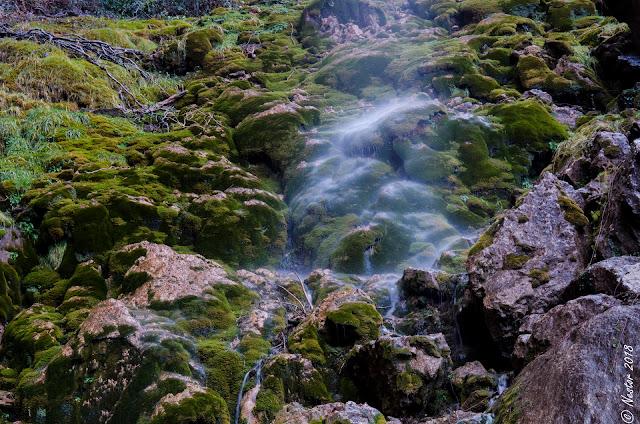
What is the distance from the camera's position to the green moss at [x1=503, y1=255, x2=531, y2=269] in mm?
6219

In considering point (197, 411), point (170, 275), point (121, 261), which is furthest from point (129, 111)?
point (197, 411)

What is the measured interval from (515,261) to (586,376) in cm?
340

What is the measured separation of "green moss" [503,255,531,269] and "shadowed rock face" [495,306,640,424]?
2825 mm

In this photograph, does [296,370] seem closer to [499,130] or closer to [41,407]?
[41,407]

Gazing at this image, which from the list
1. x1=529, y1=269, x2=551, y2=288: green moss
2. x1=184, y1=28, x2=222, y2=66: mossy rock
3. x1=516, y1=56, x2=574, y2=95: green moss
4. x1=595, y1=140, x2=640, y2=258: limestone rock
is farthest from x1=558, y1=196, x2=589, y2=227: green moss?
x1=184, y1=28, x2=222, y2=66: mossy rock

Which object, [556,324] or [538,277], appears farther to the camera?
[538,277]

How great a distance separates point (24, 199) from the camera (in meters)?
7.69

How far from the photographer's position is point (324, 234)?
9406 mm

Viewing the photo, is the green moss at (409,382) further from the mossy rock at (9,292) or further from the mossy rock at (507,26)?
the mossy rock at (507,26)

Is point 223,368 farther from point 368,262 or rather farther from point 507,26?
point 507,26

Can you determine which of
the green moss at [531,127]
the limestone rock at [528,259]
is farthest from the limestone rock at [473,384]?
the green moss at [531,127]

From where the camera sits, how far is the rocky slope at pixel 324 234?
488 cm

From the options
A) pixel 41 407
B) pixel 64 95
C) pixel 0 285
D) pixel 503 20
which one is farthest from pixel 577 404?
pixel 503 20

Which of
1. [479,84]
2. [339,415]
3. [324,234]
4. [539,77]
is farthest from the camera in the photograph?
[539,77]
